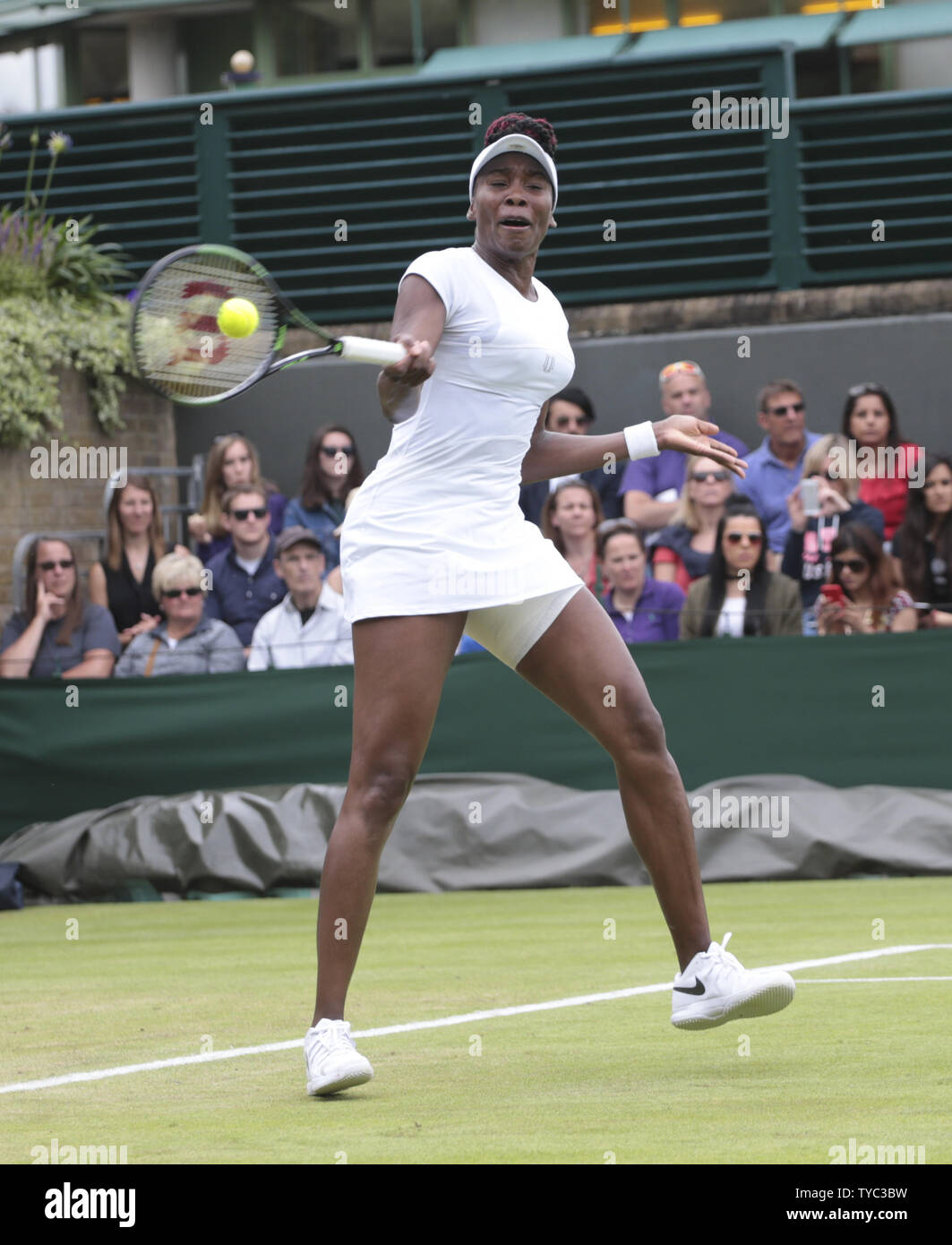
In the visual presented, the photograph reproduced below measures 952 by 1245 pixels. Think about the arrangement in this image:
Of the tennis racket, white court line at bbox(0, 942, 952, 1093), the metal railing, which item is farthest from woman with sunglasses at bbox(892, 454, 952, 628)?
the tennis racket

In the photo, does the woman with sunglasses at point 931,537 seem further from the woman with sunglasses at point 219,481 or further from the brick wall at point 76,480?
the brick wall at point 76,480

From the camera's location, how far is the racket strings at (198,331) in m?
5.07

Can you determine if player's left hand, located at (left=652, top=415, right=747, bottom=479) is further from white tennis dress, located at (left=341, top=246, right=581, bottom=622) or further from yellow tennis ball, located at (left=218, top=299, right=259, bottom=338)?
yellow tennis ball, located at (left=218, top=299, right=259, bottom=338)

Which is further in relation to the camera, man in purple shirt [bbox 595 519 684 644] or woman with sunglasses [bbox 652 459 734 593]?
woman with sunglasses [bbox 652 459 734 593]

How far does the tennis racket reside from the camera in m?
5.07

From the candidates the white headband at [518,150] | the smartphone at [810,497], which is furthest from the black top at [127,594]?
the white headband at [518,150]

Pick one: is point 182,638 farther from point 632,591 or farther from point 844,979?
point 844,979

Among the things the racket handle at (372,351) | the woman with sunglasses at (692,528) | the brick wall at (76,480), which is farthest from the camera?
the brick wall at (76,480)

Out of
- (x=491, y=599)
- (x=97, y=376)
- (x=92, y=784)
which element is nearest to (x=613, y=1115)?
(x=491, y=599)

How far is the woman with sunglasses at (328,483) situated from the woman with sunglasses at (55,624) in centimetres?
133

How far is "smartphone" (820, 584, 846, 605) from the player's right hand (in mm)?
7240

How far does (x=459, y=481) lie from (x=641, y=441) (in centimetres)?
61

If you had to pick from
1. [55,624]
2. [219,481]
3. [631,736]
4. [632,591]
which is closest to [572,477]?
[632,591]

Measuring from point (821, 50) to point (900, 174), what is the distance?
10.6 ft
